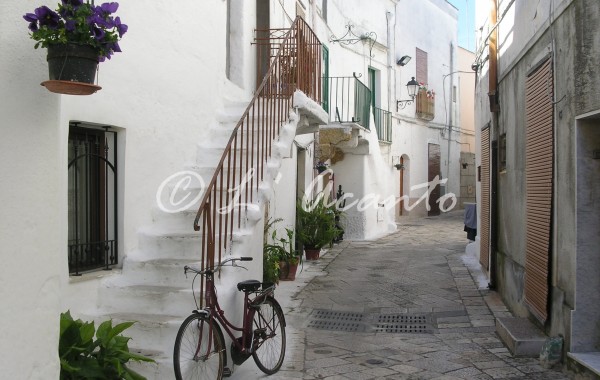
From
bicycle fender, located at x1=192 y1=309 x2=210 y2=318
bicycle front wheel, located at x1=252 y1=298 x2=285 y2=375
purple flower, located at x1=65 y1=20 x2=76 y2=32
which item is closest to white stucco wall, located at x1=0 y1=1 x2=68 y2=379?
purple flower, located at x1=65 y1=20 x2=76 y2=32

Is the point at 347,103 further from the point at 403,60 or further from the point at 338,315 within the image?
the point at 338,315

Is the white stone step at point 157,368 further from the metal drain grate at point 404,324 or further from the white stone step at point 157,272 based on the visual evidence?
the metal drain grate at point 404,324

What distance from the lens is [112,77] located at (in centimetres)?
514

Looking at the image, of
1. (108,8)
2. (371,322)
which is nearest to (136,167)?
(108,8)

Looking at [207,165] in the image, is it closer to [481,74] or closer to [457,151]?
[481,74]

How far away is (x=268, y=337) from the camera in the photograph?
4.94m

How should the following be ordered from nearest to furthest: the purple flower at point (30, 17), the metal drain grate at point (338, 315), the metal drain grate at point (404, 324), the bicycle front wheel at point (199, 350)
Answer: the purple flower at point (30, 17), the bicycle front wheel at point (199, 350), the metal drain grate at point (404, 324), the metal drain grate at point (338, 315)

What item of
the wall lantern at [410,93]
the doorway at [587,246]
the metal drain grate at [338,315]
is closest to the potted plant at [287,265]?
the metal drain grate at [338,315]

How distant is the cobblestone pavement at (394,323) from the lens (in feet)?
16.9

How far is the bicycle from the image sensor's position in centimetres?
416

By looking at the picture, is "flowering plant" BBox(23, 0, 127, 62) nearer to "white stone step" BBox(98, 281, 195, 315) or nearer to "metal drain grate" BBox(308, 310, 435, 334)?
"white stone step" BBox(98, 281, 195, 315)

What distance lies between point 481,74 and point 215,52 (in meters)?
5.05

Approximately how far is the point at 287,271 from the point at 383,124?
994 cm

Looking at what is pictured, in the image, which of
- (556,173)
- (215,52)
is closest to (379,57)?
(215,52)
